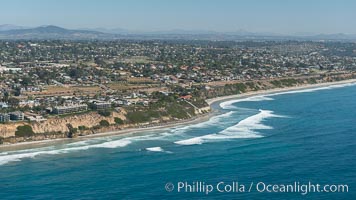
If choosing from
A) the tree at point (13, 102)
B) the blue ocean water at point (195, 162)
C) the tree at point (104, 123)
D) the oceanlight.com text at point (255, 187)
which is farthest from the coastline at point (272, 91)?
the oceanlight.com text at point (255, 187)

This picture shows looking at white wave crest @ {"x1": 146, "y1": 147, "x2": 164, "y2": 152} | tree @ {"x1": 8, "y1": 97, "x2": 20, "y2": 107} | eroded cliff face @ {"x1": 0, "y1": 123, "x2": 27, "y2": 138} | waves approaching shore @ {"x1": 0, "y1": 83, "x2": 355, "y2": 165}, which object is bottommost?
waves approaching shore @ {"x1": 0, "y1": 83, "x2": 355, "y2": 165}

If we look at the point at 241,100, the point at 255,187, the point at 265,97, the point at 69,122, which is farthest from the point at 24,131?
the point at 265,97

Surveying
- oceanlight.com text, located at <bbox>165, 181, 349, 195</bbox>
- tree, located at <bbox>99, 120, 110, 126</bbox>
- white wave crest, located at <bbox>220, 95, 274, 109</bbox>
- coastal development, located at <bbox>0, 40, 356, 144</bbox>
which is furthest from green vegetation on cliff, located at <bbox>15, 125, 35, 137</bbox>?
white wave crest, located at <bbox>220, 95, 274, 109</bbox>

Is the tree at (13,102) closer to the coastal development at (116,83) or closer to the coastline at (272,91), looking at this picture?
the coastal development at (116,83)

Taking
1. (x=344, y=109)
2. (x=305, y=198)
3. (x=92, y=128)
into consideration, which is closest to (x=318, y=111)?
(x=344, y=109)

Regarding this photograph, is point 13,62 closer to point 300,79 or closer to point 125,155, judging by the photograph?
point 300,79

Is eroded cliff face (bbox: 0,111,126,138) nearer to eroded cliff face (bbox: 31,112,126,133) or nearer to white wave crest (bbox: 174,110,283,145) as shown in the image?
eroded cliff face (bbox: 31,112,126,133)
